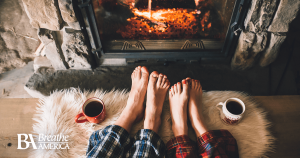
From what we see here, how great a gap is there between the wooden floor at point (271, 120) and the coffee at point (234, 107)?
0.26 metres

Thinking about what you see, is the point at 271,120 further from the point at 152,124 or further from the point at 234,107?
the point at 152,124

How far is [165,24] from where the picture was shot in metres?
1.07

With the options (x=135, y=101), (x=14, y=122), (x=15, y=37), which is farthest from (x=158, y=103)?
(x=15, y=37)

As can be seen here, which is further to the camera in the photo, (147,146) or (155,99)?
(155,99)

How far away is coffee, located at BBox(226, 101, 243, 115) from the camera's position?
0.86 m

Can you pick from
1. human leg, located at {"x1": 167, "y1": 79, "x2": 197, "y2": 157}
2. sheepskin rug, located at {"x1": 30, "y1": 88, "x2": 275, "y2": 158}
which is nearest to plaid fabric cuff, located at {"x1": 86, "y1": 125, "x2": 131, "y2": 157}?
sheepskin rug, located at {"x1": 30, "y1": 88, "x2": 275, "y2": 158}

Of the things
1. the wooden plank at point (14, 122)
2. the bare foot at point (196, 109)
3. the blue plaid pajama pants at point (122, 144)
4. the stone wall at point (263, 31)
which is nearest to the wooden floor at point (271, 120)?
the wooden plank at point (14, 122)

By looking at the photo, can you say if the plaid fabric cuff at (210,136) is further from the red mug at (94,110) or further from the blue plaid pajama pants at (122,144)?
the red mug at (94,110)

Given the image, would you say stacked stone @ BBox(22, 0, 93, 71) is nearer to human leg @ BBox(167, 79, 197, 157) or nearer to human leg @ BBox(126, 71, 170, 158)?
human leg @ BBox(126, 71, 170, 158)

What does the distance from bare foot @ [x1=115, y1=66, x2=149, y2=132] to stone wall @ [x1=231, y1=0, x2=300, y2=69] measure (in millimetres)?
626

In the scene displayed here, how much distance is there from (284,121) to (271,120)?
0.07 metres

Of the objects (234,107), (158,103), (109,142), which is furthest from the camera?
(158,103)

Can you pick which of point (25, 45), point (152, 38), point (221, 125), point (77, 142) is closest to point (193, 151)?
point (221, 125)

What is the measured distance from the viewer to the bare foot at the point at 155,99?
2.95ft
